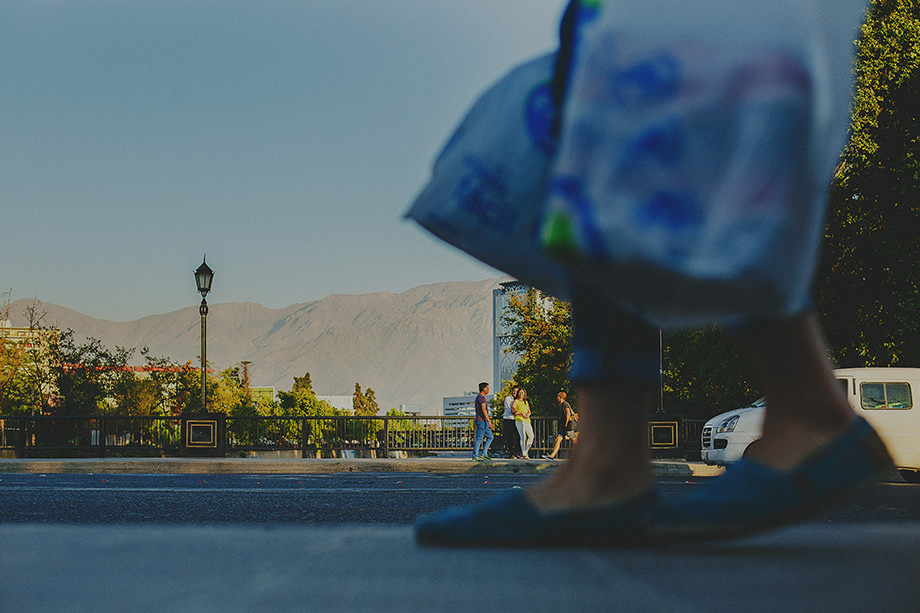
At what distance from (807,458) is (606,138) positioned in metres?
0.59

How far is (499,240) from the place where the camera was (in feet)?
4.80

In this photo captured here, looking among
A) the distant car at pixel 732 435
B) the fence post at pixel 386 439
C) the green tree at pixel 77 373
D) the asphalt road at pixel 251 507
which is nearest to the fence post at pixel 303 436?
the fence post at pixel 386 439

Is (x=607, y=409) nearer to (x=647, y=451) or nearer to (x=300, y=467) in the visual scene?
(x=647, y=451)

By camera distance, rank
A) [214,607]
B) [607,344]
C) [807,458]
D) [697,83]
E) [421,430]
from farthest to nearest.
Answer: [421,430] → [607,344] → [807,458] → [697,83] → [214,607]

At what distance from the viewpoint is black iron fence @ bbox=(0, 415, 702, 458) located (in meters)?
19.1

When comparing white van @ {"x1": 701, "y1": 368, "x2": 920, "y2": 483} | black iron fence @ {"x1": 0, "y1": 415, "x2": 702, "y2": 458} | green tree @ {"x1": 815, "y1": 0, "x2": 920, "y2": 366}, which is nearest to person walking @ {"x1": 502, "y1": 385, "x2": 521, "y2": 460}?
black iron fence @ {"x1": 0, "y1": 415, "x2": 702, "y2": 458}

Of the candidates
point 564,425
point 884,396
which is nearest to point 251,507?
point 884,396

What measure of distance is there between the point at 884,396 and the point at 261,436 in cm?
1229

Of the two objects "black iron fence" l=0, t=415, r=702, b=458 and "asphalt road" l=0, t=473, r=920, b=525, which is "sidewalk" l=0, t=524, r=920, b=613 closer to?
"asphalt road" l=0, t=473, r=920, b=525

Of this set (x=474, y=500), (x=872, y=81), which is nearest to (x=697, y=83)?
(x=474, y=500)

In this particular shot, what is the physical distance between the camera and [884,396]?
1275 cm

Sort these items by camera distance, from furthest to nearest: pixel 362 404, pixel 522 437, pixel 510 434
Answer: pixel 362 404 < pixel 510 434 < pixel 522 437

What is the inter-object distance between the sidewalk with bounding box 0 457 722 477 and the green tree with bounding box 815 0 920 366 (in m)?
4.90

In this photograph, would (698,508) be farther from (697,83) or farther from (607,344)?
(697,83)
